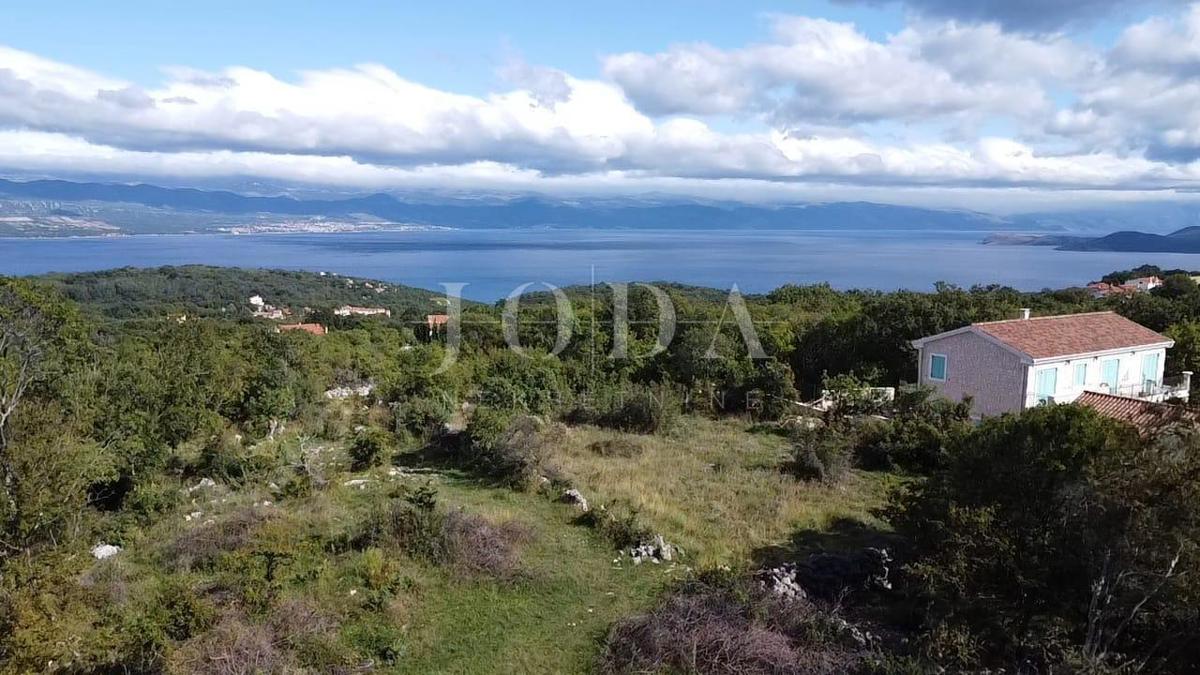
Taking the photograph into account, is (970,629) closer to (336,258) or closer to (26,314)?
(26,314)

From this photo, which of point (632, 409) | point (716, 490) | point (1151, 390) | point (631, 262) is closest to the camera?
point (716, 490)

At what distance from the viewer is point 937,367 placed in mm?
17500

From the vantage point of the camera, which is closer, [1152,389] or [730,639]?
[730,639]

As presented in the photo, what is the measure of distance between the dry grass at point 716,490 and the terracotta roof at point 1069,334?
18.8ft

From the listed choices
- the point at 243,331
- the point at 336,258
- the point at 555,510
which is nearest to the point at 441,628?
the point at 555,510

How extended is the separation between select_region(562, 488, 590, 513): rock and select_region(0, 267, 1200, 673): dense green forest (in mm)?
34

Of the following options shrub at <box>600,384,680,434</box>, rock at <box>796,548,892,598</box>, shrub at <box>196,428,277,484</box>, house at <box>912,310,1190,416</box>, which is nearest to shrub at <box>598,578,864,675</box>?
rock at <box>796,548,892,598</box>

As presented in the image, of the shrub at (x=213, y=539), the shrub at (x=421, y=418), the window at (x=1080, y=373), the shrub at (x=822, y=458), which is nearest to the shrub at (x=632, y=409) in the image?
the shrub at (x=421, y=418)

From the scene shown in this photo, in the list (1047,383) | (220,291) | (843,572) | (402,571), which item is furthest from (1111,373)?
(220,291)

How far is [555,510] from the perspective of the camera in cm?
1052

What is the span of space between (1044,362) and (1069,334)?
2.06m

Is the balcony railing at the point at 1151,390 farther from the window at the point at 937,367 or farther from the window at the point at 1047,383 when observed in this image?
the window at the point at 937,367

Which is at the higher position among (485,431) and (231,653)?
(485,431)

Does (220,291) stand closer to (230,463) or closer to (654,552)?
(230,463)
